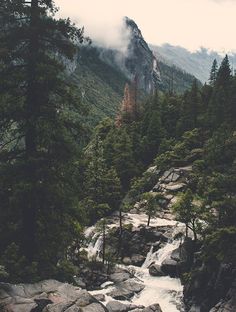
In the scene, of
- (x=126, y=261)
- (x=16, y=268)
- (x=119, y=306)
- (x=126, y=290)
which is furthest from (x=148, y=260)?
(x=16, y=268)

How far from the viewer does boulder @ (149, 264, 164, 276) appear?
5432 cm

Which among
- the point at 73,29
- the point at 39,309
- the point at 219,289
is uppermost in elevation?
the point at 73,29

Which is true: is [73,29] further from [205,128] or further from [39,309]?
[205,128]

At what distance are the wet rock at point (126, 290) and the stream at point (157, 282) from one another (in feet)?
1.72

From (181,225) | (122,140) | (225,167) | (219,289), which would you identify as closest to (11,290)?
(219,289)

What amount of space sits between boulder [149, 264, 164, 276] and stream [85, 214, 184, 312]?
0.47 metres

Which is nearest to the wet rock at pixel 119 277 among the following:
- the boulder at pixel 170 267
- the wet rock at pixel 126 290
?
the wet rock at pixel 126 290

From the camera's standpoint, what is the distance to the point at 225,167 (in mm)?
72000

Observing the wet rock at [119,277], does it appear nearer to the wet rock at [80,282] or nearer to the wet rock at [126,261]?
the wet rock at [80,282]

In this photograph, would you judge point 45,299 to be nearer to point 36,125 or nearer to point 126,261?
point 36,125

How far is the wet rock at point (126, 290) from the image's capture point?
48.1 m

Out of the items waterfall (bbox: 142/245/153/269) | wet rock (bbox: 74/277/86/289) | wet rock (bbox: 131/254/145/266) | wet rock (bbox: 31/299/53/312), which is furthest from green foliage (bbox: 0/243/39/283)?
wet rock (bbox: 131/254/145/266)

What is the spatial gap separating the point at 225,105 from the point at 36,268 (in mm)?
75941

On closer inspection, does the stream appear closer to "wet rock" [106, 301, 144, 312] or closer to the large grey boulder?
"wet rock" [106, 301, 144, 312]
